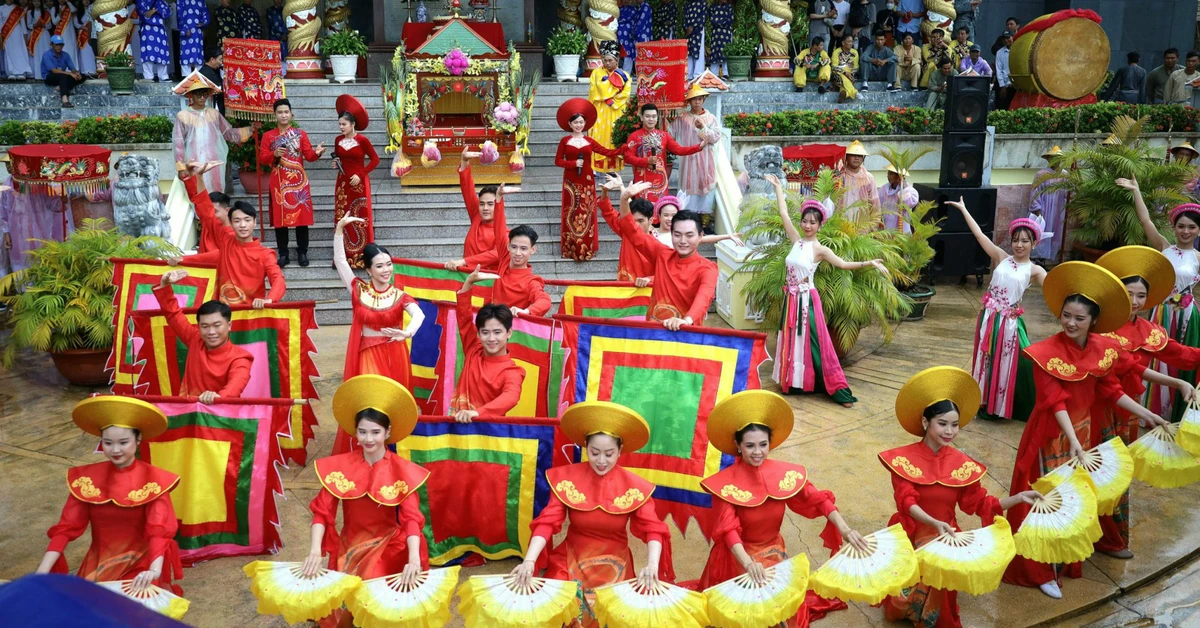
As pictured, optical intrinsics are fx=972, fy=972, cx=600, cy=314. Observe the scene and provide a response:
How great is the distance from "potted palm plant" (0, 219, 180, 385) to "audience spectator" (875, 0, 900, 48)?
43.1 ft

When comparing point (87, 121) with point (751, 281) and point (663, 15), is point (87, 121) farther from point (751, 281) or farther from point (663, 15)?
point (663, 15)

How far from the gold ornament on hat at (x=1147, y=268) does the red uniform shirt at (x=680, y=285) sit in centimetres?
239

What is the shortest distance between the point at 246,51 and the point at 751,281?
5882 millimetres

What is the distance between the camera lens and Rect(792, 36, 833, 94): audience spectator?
1587 cm

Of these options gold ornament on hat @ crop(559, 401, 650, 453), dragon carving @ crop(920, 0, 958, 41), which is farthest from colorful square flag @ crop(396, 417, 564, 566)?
dragon carving @ crop(920, 0, 958, 41)

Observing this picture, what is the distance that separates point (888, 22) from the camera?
1758cm

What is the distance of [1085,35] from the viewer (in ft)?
45.9

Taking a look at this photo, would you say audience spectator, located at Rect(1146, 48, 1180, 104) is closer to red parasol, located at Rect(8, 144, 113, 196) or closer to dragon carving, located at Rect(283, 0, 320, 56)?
dragon carving, located at Rect(283, 0, 320, 56)

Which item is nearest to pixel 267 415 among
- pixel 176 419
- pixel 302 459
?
pixel 176 419

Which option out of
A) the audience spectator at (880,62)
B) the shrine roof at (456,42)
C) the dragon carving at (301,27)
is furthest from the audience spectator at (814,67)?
the dragon carving at (301,27)

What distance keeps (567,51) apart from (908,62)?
5.71 m

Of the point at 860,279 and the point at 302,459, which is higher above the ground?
the point at 860,279

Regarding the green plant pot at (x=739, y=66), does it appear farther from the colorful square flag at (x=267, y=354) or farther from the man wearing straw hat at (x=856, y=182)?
the colorful square flag at (x=267, y=354)

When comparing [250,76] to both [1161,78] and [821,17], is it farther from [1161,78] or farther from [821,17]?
[1161,78]
